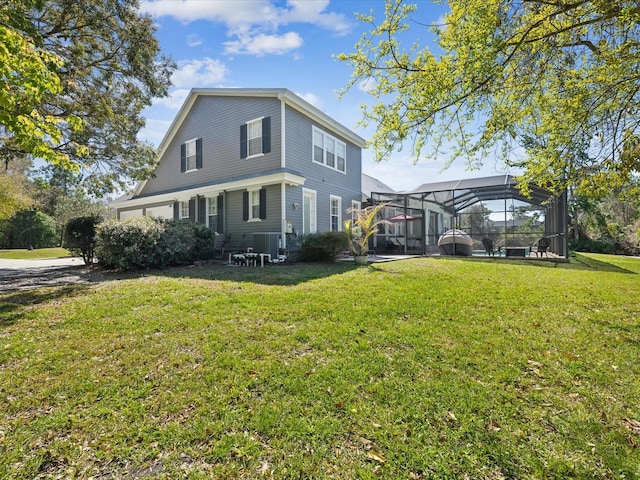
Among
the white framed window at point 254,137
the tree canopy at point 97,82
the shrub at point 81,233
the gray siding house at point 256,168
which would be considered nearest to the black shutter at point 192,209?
the gray siding house at point 256,168

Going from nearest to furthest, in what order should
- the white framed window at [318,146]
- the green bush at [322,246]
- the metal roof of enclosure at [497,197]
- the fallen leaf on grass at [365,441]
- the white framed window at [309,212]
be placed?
the fallen leaf on grass at [365,441] → the green bush at [322,246] → the metal roof of enclosure at [497,197] → the white framed window at [309,212] → the white framed window at [318,146]

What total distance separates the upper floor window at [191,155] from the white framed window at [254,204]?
420 cm

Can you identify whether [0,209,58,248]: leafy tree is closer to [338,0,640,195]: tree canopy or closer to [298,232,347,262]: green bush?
[298,232,347,262]: green bush

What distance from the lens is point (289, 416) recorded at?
2.52 meters

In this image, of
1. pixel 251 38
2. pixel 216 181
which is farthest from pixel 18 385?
pixel 216 181

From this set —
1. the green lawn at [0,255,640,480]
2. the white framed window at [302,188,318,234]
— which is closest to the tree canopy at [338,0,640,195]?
the green lawn at [0,255,640,480]

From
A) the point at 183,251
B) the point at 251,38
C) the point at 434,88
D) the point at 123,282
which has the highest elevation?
the point at 251,38

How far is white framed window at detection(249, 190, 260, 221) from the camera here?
1288 centimetres

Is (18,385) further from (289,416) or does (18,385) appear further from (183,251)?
(183,251)

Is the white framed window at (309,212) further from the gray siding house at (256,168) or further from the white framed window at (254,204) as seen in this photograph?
the white framed window at (254,204)

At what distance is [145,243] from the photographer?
9211mm

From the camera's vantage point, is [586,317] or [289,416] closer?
[289,416]

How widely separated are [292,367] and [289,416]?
0.76 metres

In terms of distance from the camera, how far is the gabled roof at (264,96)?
482 inches
